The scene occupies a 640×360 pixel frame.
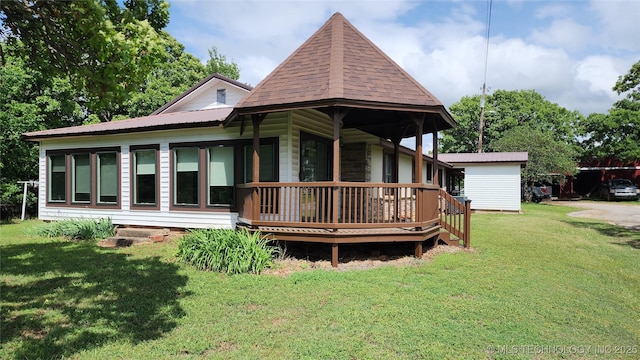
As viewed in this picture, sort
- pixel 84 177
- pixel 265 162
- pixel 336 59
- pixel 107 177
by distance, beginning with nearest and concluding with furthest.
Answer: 1. pixel 336 59
2. pixel 265 162
3. pixel 107 177
4. pixel 84 177

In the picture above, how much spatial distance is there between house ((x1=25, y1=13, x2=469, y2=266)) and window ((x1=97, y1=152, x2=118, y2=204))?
1.3 inches

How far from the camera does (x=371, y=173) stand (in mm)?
12039

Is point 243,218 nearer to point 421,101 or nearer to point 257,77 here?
point 421,101

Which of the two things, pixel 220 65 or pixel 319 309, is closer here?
pixel 319 309

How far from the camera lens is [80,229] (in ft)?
33.8

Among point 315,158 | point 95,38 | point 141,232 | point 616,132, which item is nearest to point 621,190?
point 616,132

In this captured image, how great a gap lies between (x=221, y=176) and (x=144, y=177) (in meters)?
2.72

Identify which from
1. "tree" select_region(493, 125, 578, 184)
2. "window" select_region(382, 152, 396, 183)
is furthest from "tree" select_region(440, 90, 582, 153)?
"window" select_region(382, 152, 396, 183)

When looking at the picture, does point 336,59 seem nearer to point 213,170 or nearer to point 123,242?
point 213,170

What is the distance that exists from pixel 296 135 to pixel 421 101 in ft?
9.90

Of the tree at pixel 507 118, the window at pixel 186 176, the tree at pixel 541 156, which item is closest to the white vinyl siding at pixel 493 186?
the tree at pixel 541 156

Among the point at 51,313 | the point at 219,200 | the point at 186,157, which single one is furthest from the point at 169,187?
the point at 51,313

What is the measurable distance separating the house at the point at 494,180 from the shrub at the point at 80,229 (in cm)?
1813

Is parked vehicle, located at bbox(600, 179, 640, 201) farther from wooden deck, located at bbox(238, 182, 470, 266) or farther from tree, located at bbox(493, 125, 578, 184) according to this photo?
wooden deck, located at bbox(238, 182, 470, 266)
